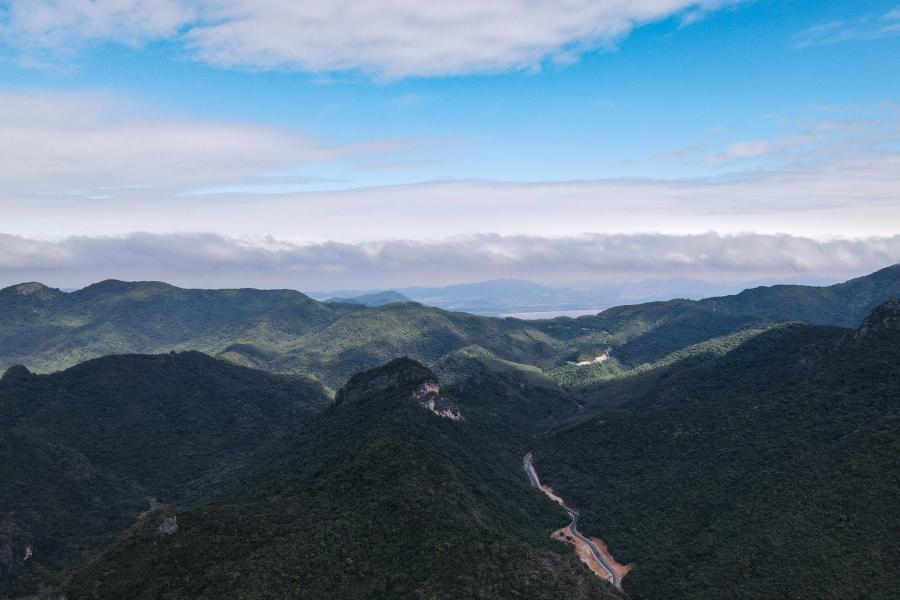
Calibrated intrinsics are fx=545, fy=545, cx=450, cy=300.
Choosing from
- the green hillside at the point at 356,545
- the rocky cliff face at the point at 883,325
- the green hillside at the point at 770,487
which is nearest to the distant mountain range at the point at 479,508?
the green hillside at the point at 356,545

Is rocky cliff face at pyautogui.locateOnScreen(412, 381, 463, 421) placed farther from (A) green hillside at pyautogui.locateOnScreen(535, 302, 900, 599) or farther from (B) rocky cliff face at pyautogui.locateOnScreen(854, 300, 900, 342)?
(B) rocky cliff face at pyautogui.locateOnScreen(854, 300, 900, 342)

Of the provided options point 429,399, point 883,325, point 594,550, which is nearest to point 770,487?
point 594,550

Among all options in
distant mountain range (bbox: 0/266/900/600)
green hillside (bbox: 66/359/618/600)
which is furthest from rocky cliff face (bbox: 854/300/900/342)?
green hillside (bbox: 66/359/618/600)

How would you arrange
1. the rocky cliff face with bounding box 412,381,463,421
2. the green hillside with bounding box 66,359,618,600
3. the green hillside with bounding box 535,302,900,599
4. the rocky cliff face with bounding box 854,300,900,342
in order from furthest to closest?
the rocky cliff face with bounding box 412,381,463,421 < the rocky cliff face with bounding box 854,300,900,342 < the green hillside with bounding box 535,302,900,599 < the green hillside with bounding box 66,359,618,600

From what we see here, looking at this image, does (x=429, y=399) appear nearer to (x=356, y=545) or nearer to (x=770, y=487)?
(x=356, y=545)

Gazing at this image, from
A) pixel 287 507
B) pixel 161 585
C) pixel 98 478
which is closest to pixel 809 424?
pixel 287 507

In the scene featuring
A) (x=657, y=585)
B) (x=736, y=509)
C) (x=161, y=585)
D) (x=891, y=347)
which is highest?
(x=891, y=347)

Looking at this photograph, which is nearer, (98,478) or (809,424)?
(809,424)

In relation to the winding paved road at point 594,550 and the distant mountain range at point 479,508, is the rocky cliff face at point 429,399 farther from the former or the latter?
the winding paved road at point 594,550

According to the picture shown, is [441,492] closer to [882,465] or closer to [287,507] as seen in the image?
[287,507]
